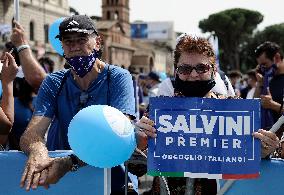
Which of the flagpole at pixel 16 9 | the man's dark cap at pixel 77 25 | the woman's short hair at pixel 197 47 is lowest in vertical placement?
the woman's short hair at pixel 197 47

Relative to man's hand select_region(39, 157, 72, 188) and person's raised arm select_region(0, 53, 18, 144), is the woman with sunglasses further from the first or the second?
person's raised arm select_region(0, 53, 18, 144)

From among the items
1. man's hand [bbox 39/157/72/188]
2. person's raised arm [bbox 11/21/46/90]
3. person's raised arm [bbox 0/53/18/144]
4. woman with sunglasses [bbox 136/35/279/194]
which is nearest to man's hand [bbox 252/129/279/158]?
woman with sunglasses [bbox 136/35/279/194]

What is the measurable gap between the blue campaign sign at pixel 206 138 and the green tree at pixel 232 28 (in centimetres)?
7881

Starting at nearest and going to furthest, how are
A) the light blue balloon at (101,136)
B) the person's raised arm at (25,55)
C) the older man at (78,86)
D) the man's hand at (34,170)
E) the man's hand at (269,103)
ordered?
the light blue balloon at (101,136) < the man's hand at (34,170) < the older man at (78,86) < the person's raised arm at (25,55) < the man's hand at (269,103)

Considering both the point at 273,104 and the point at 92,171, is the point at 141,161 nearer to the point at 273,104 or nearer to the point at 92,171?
the point at 92,171

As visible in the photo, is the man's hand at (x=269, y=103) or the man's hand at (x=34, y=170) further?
the man's hand at (x=269, y=103)

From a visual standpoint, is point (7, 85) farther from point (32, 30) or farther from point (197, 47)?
point (32, 30)

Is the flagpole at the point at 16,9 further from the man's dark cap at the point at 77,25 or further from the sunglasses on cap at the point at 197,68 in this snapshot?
the sunglasses on cap at the point at 197,68

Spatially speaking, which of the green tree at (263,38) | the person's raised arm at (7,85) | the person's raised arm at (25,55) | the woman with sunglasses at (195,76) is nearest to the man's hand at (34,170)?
the woman with sunglasses at (195,76)

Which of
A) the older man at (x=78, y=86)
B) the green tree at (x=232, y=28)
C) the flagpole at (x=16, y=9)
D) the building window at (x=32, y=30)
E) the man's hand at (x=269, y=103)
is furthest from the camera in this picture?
the green tree at (x=232, y=28)

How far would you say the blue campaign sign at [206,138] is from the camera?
7.50 feet

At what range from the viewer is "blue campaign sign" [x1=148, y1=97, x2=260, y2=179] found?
229 cm

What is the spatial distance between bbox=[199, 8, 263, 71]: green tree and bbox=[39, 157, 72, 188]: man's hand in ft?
258

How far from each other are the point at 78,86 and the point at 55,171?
72 centimetres
